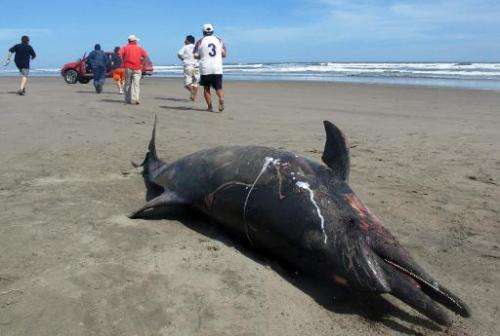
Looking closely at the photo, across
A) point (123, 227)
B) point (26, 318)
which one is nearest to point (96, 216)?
point (123, 227)

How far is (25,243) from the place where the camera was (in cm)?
380

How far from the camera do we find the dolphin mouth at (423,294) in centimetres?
289

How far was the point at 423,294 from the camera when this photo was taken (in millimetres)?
2934

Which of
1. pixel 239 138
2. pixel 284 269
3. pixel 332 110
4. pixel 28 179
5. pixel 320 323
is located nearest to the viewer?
pixel 320 323

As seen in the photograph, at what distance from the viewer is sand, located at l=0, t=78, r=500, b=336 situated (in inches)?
116

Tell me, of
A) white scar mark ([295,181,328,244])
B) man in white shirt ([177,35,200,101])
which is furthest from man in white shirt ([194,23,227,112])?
white scar mark ([295,181,328,244])

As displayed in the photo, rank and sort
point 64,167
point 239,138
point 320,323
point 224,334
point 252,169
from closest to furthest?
point 224,334, point 320,323, point 252,169, point 64,167, point 239,138

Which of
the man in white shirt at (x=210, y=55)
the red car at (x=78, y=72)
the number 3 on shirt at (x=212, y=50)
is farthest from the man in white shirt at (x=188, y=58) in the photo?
the red car at (x=78, y=72)

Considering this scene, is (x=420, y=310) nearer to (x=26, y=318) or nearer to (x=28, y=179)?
(x=26, y=318)

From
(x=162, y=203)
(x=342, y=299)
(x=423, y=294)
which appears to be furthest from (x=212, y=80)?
(x=423, y=294)

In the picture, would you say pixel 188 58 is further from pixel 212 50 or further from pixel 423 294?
pixel 423 294

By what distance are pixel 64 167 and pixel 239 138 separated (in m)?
3.33

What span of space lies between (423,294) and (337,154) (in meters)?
1.39

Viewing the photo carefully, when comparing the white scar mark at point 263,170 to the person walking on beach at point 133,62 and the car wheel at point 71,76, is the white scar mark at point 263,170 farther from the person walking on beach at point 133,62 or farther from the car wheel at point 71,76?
the car wheel at point 71,76
